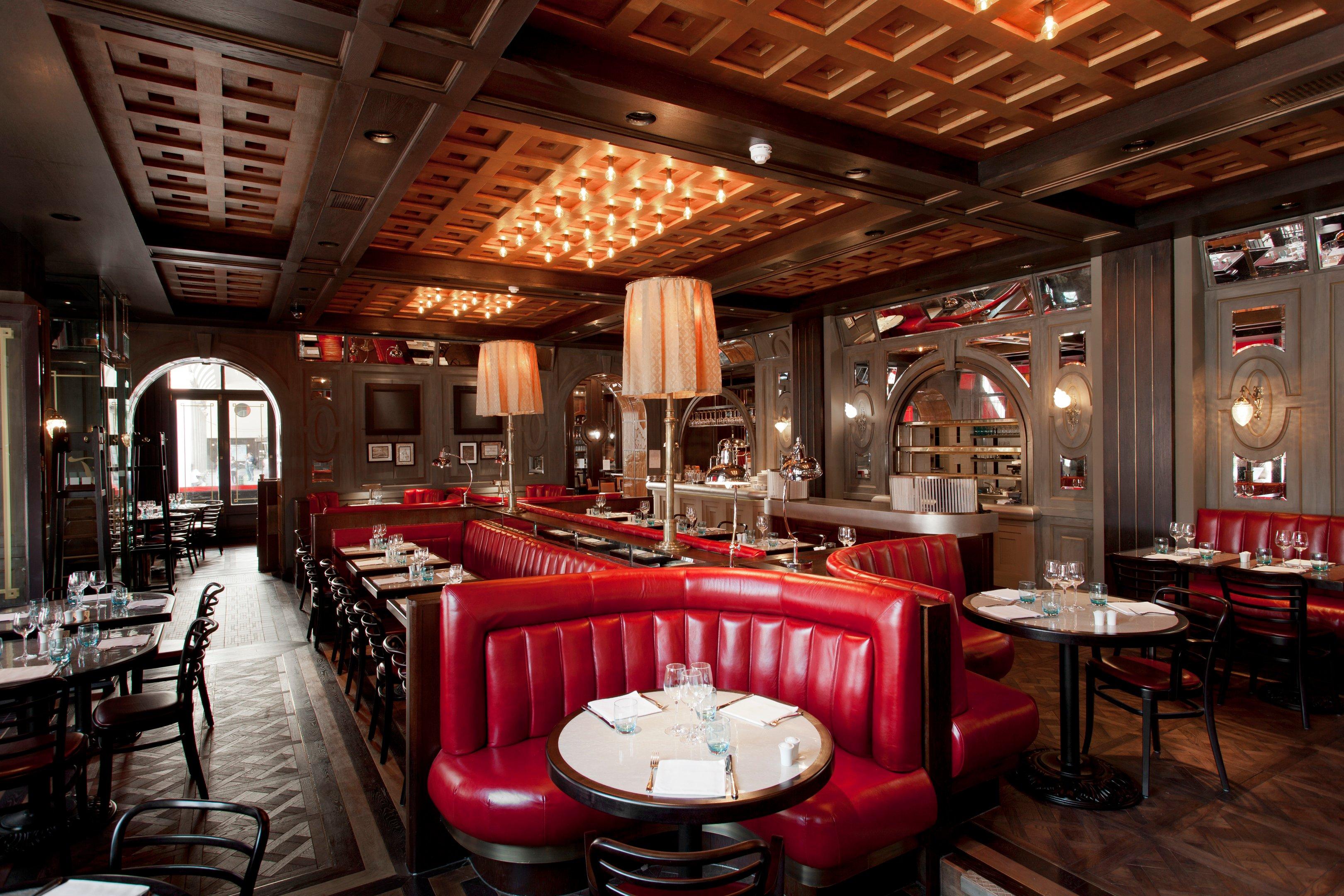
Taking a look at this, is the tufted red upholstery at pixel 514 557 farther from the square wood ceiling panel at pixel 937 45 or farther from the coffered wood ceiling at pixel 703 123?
the square wood ceiling panel at pixel 937 45

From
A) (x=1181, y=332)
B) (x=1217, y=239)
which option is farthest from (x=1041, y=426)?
(x=1217, y=239)

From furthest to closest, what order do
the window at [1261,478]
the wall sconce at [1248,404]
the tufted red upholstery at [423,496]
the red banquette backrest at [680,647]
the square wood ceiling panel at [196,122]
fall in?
the tufted red upholstery at [423,496], the wall sconce at [1248,404], the window at [1261,478], the square wood ceiling panel at [196,122], the red banquette backrest at [680,647]

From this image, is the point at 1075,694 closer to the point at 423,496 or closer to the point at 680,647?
the point at 680,647

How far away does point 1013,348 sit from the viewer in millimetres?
7840

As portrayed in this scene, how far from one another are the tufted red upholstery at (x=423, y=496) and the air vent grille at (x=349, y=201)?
6033mm

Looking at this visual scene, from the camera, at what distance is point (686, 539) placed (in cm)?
547

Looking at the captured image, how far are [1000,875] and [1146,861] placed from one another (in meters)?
0.63

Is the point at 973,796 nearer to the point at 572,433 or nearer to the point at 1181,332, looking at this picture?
the point at 1181,332

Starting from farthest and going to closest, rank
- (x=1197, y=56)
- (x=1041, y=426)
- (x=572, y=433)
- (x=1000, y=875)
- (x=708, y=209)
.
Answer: (x=572, y=433), (x=1041, y=426), (x=708, y=209), (x=1197, y=56), (x=1000, y=875)

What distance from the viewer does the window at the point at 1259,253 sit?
5.65 meters

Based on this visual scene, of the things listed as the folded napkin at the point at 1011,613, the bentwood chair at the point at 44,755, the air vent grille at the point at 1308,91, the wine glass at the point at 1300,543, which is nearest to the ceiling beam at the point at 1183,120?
the air vent grille at the point at 1308,91

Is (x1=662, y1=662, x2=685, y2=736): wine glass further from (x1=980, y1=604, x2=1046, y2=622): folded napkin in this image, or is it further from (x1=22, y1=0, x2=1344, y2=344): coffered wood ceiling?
(x1=22, y1=0, x2=1344, y2=344): coffered wood ceiling

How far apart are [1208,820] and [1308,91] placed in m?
3.59

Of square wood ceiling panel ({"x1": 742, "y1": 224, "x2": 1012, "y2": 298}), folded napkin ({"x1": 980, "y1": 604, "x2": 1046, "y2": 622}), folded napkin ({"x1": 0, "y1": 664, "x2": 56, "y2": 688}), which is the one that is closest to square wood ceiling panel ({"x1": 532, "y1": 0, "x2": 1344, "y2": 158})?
square wood ceiling panel ({"x1": 742, "y1": 224, "x2": 1012, "y2": 298})
